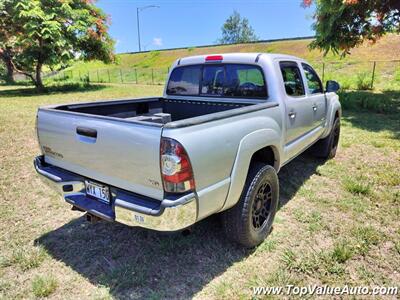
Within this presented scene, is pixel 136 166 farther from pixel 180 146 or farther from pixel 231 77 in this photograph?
pixel 231 77

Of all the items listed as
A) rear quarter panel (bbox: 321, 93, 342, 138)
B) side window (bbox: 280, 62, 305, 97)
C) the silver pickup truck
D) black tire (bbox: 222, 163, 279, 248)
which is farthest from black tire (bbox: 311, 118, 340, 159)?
black tire (bbox: 222, 163, 279, 248)

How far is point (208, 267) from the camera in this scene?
274 centimetres

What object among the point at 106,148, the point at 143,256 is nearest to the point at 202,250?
the point at 143,256

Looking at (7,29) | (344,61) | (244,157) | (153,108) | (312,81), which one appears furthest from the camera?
(344,61)

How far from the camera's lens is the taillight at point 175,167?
201 centimetres

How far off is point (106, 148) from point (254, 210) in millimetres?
1529

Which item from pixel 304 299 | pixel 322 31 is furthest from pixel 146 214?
pixel 322 31

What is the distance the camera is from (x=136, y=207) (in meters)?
2.19

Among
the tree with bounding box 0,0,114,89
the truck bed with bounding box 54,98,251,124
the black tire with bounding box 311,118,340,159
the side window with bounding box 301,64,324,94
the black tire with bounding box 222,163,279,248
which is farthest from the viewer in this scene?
the tree with bounding box 0,0,114,89

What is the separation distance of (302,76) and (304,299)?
284cm

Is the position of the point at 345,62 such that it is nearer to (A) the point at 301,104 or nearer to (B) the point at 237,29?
(A) the point at 301,104

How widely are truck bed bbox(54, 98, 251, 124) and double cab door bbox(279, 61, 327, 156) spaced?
0.56 m

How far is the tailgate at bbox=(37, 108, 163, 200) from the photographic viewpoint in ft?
6.91

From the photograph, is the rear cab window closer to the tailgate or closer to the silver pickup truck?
the silver pickup truck
